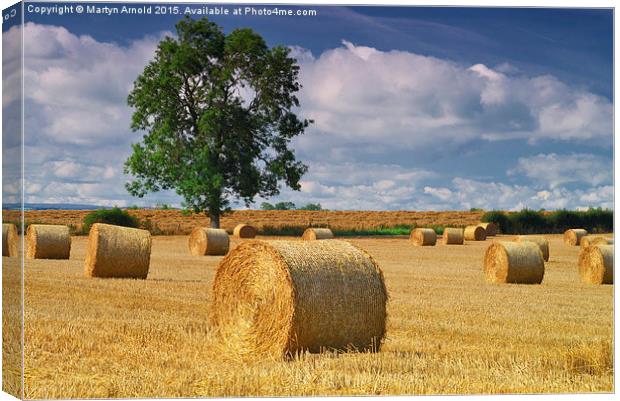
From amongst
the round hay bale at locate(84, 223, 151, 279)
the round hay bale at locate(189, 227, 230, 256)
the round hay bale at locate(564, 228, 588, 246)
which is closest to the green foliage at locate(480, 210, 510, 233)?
the round hay bale at locate(564, 228, 588, 246)

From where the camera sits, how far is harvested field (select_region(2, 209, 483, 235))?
35.0m

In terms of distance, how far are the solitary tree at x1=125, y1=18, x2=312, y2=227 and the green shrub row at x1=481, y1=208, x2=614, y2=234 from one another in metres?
9.41

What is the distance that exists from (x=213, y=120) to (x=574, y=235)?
41.5ft

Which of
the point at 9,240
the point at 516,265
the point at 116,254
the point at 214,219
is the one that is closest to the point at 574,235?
the point at 214,219

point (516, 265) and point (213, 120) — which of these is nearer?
point (516, 265)

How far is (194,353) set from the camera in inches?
327

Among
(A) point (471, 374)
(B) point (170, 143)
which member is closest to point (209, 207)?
(B) point (170, 143)

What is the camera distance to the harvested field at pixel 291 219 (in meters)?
35.0

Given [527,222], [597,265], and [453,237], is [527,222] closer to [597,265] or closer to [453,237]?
[453,237]

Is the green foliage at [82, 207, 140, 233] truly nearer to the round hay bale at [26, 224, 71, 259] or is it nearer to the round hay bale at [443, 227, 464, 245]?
the round hay bale at [26, 224, 71, 259]

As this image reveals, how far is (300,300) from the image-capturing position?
7.89m

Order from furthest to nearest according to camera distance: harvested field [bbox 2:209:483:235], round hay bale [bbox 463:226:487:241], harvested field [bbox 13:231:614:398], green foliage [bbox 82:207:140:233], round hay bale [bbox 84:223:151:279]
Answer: round hay bale [bbox 463:226:487:241] → harvested field [bbox 2:209:483:235] → green foliage [bbox 82:207:140:233] → round hay bale [bbox 84:223:151:279] → harvested field [bbox 13:231:614:398]

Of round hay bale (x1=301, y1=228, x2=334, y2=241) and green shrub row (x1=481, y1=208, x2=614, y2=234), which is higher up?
green shrub row (x1=481, y1=208, x2=614, y2=234)

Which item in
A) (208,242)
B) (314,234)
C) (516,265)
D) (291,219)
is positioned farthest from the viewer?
(291,219)
